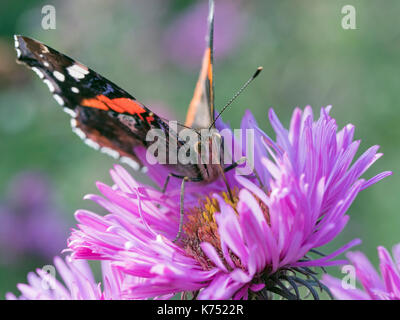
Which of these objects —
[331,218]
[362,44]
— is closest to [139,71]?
[362,44]

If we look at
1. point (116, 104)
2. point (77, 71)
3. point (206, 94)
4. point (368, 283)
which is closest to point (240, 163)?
point (206, 94)

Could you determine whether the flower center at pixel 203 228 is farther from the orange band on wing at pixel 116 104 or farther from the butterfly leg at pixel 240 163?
the orange band on wing at pixel 116 104

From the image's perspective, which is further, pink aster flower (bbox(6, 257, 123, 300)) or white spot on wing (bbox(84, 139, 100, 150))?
white spot on wing (bbox(84, 139, 100, 150))

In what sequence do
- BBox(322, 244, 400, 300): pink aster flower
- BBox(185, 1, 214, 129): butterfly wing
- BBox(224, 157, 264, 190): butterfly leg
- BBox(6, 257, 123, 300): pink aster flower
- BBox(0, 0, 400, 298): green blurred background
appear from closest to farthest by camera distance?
1. BBox(322, 244, 400, 300): pink aster flower
2. BBox(6, 257, 123, 300): pink aster flower
3. BBox(185, 1, 214, 129): butterfly wing
4. BBox(224, 157, 264, 190): butterfly leg
5. BBox(0, 0, 400, 298): green blurred background

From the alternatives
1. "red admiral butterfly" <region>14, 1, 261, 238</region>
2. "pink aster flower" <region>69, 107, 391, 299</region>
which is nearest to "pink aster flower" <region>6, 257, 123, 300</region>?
"pink aster flower" <region>69, 107, 391, 299</region>

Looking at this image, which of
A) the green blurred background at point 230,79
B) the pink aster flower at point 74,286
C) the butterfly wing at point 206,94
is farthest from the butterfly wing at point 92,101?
the green blurred background at point 230,79

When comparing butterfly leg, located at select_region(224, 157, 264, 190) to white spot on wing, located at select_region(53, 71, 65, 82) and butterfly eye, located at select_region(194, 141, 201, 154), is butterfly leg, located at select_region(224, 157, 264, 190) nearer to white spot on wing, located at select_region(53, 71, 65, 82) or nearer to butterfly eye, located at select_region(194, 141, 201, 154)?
butterfly eye, located at select_region(194, 141, 201, 154)

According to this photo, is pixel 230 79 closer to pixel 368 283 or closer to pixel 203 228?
pixel 203 228
